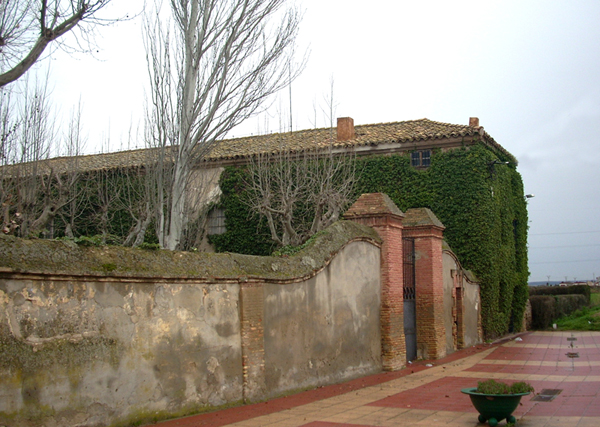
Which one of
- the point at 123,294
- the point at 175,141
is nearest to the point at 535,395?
the point at 123,294

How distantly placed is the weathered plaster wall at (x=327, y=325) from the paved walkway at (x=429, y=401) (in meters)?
0.33

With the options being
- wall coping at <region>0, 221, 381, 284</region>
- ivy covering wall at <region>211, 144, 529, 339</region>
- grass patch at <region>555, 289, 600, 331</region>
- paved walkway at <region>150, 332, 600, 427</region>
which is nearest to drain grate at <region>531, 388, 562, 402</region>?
paved walkway at <region>150, 332, 600, 427</region>

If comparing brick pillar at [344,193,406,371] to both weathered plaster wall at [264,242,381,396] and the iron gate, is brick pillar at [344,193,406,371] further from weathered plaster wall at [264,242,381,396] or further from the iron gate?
the iron gate

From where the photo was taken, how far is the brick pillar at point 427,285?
15.5 m

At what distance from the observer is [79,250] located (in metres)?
6.90

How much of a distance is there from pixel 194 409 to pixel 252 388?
1212 mm

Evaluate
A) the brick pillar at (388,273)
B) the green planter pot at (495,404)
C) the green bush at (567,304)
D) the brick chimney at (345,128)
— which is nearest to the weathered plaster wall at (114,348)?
the green planter pot at (495,404)

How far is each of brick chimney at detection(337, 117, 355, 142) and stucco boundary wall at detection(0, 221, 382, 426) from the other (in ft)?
41.1

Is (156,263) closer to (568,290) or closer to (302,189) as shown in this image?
(302,189)

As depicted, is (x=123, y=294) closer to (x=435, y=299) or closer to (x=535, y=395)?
(x=535, y=395)

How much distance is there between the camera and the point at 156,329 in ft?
25.3

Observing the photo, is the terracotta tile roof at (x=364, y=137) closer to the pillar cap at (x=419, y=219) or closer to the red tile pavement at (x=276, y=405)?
the pillar cap at (x=419, y=219)

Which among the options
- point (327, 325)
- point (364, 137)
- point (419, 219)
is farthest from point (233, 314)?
point (364, 137)

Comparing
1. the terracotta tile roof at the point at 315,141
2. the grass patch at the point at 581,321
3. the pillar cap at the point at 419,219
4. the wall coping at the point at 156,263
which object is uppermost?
the terracotta tile roof at the point at 315,141
